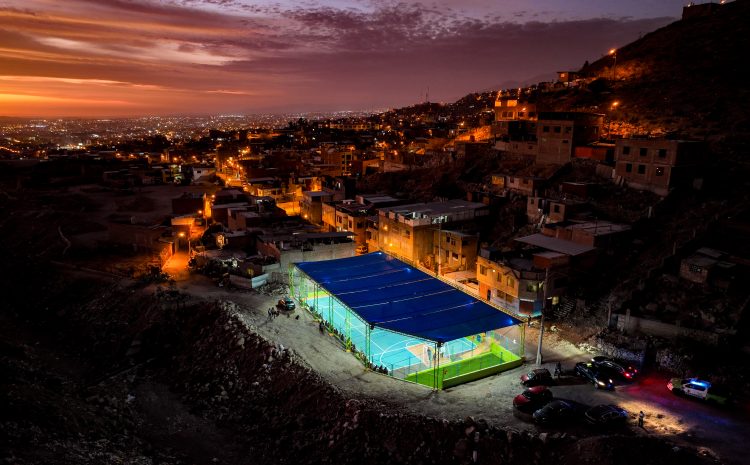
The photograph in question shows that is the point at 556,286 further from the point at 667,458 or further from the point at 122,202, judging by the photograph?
the point at 122,202

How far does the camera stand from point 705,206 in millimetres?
31688

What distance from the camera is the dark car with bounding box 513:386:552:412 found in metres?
18.8

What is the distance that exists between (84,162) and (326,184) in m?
52.1

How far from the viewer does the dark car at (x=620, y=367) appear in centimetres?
2075

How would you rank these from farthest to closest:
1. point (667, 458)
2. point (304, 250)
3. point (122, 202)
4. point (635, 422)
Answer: point (122, 202), point (304, 250), point (635, 422), point (667, 458)

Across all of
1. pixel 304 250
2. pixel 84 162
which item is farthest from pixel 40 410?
pixel 84 162

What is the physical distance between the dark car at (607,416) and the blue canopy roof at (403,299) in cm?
570

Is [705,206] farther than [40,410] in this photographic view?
Yes

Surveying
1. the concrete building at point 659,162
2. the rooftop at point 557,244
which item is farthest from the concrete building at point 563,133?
the rooftop at point 557,244

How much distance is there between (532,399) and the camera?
1884 cm

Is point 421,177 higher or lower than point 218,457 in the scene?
higher

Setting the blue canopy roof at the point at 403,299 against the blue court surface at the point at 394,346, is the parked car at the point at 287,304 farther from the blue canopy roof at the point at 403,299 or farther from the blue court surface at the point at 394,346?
the blue court surface at the point at 394,346

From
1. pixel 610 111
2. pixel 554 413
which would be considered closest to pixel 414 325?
pixel 554 413

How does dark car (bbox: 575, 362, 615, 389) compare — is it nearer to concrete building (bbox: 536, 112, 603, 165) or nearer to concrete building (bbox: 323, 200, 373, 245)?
concrete building (bbox: 323, 200, 373, 245)
